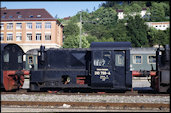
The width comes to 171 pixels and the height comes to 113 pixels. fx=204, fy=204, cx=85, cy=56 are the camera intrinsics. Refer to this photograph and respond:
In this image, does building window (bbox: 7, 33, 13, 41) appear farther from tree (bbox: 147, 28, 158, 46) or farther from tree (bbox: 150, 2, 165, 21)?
tree (bbox: 150, 2, 165, 21)

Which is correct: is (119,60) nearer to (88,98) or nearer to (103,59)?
(103,59)

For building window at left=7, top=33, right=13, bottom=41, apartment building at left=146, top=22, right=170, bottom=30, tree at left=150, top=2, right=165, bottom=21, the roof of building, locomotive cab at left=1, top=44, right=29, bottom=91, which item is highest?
tree at left=150, top=2, right=165, bottom=21

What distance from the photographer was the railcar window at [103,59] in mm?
12594

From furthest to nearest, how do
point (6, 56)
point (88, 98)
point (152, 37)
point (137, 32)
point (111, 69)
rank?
1. point (152, 37)
2. point (137, 32)
3. point (6, 56)
4. point (111, 69)
5. point (88, 98)

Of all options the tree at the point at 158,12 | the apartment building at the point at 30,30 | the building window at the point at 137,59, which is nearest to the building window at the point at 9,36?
the apartment building at the point at 30,30

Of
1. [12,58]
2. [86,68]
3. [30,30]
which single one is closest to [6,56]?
[12,58]

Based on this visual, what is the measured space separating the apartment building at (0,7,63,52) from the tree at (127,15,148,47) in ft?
128

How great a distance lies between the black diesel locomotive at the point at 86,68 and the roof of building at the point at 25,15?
4169 cm

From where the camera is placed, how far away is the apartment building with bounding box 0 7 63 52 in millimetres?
54031

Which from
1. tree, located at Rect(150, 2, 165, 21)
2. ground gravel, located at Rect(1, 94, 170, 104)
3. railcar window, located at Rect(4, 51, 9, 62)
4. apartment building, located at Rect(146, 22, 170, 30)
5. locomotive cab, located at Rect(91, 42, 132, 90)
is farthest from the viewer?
tree, located at Rect(150, 2, 165, 21)

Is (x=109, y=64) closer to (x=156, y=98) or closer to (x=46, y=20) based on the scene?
(x=156, y=98)

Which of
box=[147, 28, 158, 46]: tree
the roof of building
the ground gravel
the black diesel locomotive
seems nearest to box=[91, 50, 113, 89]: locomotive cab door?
the black diesel locomotive

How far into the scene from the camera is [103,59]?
41.4ft

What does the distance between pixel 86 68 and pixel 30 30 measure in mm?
44214
